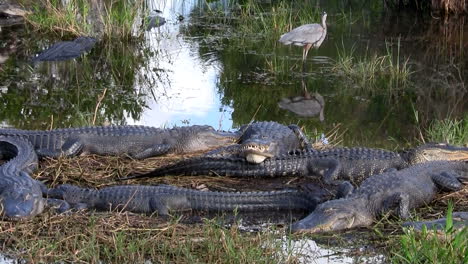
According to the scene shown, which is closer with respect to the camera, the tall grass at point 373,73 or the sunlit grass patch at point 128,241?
the sunlit grass patch at point 128,241

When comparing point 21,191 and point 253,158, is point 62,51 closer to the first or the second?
point 253,158

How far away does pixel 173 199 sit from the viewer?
5.58 metres

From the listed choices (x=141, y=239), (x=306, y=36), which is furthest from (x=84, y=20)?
(x=141, y=239)

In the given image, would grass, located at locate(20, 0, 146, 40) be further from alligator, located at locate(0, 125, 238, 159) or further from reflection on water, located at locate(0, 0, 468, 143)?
alligator, located at locate(0, 125, 238, 159)

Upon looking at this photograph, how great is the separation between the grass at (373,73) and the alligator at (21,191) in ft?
19.0

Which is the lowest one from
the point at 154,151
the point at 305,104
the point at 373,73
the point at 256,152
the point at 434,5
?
the point at 305,104

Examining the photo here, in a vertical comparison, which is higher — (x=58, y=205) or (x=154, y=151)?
(x=58, y=205)

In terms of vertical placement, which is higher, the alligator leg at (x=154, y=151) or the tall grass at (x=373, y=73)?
the alligator leg at (x=154, y=151)

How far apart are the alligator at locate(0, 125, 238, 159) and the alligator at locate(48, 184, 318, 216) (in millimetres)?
1001

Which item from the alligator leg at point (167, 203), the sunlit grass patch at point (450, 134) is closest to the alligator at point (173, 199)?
the alligator leg at point (167, 203)

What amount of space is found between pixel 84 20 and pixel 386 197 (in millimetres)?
8669

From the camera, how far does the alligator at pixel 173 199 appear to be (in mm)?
5551

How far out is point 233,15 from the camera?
52.1ft

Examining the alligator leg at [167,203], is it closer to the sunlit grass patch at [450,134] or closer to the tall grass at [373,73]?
the sunlit grass patch at [450,134]
